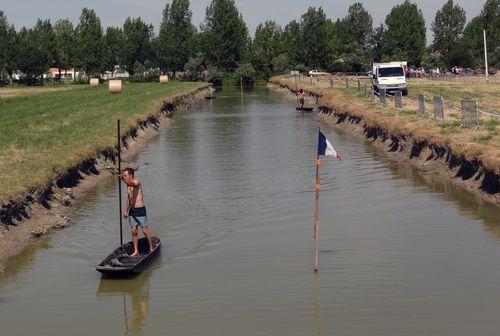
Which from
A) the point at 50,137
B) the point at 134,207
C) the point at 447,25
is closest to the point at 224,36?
the point at 447,25

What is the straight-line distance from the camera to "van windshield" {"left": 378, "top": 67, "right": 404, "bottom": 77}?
6700 cm

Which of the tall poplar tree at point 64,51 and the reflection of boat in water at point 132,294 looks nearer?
the reflection of boat in water at point 132,294

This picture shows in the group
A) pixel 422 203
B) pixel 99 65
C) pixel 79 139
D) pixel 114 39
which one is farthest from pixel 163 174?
pixel 114 39

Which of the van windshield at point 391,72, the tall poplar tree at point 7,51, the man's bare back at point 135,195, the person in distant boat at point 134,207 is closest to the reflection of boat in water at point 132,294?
the person in distant boat at point 134,207

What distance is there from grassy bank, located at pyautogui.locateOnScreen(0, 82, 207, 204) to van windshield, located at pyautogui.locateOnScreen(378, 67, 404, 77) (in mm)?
18519

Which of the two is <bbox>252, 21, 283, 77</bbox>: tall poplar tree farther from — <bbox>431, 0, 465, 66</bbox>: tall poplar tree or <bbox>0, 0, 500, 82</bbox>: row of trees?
<bbox>431, 0, 465, 66</bbox>: tall poplar tree

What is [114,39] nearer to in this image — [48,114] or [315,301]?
[48,114]

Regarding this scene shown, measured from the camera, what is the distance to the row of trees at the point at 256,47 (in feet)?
513

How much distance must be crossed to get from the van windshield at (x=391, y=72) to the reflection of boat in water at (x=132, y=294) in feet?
169

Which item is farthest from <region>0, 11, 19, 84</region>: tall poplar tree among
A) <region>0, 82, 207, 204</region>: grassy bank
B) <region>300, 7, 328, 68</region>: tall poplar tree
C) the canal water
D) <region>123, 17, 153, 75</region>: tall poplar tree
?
the canal water

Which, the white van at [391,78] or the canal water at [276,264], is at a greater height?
the white van at [391,78]

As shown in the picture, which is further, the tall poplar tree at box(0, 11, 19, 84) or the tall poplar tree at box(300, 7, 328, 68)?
the tall poplar tree at box(300, 7, 328, 68)

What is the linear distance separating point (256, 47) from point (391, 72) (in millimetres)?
113916

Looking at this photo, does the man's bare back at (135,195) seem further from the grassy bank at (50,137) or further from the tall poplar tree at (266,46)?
the tall poplar tree at (266,46)
